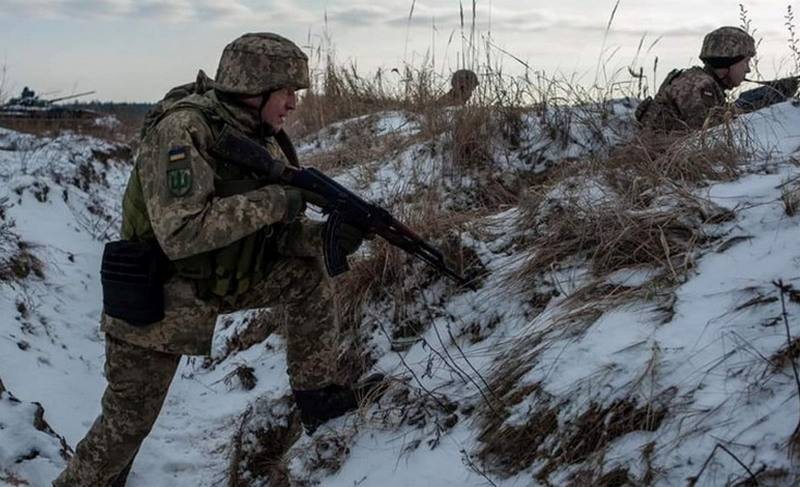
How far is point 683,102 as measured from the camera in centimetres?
497

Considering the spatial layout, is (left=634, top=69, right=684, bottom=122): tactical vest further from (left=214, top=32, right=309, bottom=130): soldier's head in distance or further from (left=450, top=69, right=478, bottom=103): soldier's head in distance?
(left=214, top=32, right=309, bottom=130): soldier's head in distance

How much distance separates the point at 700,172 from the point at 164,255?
2.31 meters

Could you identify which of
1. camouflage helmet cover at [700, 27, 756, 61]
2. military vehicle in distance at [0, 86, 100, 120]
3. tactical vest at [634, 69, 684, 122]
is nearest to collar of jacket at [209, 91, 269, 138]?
tactical vest at [634, 69, 684, 122]

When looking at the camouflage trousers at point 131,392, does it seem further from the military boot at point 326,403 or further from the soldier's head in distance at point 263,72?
the soldier's head in distance at point 263,72

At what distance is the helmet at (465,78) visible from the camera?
541cm

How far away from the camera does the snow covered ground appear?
221cm

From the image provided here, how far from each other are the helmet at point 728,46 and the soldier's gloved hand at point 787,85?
41 cm

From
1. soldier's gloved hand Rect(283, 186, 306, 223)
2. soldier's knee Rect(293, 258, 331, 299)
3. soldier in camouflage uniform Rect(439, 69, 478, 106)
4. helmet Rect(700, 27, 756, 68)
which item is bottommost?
soldier's knee Rect(293, 258, 331, 299)

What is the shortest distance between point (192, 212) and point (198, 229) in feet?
0.20

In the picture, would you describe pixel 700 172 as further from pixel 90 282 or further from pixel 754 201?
pixel 90 282

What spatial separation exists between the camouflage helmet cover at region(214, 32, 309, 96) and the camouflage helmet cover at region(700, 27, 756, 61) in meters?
3.44

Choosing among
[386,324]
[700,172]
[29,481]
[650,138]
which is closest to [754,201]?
[700,172]

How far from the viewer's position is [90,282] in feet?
21.4

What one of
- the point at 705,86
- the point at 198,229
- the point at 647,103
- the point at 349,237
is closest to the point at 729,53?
the point at 705,86
